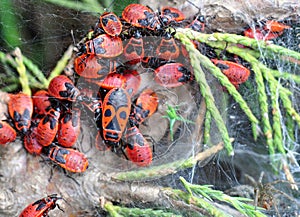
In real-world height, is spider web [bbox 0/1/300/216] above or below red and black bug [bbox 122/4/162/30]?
below

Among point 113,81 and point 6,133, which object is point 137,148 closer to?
point 113,81

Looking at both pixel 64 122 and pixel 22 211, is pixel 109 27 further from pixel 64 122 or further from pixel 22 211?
pixel 22 211

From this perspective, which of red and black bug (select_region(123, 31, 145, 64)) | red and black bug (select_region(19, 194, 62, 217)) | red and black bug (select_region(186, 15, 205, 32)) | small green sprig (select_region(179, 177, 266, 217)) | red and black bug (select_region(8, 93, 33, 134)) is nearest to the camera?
small green sprig (select_region(179, 177, 266, 217))

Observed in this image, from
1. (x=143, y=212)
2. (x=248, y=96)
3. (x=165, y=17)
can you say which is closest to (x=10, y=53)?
(x=165, y=17)

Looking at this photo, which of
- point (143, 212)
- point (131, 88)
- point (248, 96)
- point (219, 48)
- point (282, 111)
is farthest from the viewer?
point (282, 111)

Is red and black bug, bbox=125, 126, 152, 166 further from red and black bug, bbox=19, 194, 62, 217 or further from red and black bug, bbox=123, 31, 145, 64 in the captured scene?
red and black bug, bbox=19, 194, 62, 217

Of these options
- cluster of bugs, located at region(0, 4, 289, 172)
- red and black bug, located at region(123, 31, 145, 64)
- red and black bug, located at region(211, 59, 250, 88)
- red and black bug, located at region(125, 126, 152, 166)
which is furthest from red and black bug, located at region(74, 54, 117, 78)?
red and black bug, located at region(211, 59, 250, 88)

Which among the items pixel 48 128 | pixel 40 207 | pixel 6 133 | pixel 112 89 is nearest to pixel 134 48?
pixel 112 89
